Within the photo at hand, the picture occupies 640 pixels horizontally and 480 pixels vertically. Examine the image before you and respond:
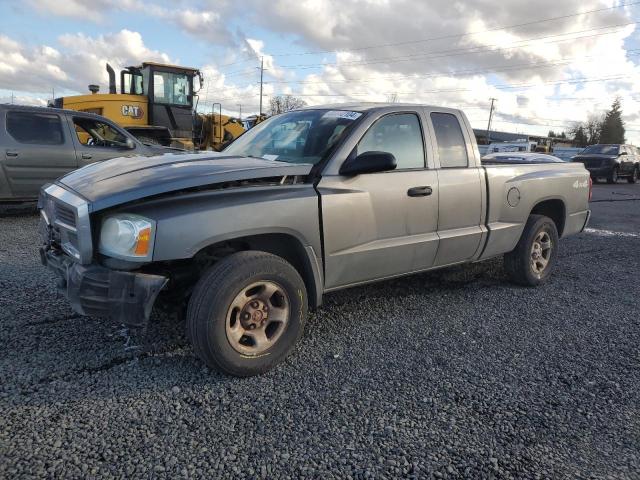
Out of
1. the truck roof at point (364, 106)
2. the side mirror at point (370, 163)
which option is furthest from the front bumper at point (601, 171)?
the side mirror at point (370, 163)

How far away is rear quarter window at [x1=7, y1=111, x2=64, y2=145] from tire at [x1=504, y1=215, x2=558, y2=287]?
7.30 meters

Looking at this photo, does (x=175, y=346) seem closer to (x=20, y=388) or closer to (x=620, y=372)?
(x=20, y=388)

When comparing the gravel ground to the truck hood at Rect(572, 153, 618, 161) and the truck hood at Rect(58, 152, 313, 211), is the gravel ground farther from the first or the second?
the truck hood at Rect(572, 153, 618, 161)

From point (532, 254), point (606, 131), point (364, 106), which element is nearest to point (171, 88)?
point (364, 106)

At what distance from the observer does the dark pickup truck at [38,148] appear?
25.5 feet

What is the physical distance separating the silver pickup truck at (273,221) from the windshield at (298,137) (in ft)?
0.05

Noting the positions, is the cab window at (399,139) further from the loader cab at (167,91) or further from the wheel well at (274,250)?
the loader cab at (167,91)

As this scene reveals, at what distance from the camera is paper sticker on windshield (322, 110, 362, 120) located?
3.91 meters

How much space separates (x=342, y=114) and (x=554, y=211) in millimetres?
3104

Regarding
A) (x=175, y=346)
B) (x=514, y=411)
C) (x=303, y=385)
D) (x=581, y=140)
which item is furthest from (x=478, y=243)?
(x=581, y=140)

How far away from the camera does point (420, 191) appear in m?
3.98

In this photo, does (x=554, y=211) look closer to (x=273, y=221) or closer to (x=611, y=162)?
(x=273, y=221)

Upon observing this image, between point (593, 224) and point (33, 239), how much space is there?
1020cm

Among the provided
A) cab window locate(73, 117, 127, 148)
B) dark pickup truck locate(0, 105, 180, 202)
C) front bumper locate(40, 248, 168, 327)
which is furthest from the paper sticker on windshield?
cab window locate(73, 117, 127, 148)
